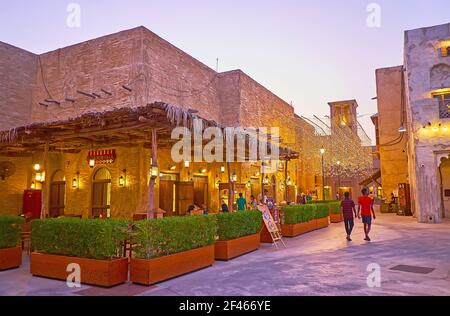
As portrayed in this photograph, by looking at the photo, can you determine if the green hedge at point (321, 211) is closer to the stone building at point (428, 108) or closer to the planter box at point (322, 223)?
the planter box at point (322, 223)

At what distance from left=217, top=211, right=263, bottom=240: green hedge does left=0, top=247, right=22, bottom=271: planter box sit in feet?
16.2

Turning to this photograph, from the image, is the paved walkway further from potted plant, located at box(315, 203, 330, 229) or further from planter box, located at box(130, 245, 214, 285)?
potted plant, located at box(315, 203, 330, 229)

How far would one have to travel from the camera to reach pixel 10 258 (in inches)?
327

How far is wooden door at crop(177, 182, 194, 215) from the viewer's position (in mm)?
17500

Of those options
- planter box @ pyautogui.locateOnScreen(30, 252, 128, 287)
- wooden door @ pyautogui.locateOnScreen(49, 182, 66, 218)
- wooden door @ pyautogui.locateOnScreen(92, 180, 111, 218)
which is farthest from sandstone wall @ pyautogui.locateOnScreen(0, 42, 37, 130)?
planter box @ pyautogui.locateOnScreen(30, 252, 128, 287)

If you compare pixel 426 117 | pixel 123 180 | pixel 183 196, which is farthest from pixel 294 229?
pixel 426 117

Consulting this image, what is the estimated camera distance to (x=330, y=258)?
940 cm

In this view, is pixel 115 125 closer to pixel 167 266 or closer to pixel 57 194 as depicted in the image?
pixel 167 266

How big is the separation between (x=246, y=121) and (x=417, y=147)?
1007 cm

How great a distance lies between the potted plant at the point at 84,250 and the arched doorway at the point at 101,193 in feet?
26.9

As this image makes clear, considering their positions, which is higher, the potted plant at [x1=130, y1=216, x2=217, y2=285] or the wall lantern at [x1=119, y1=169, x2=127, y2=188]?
the wall lantern at [x1=119, y1=169, x2=127, y2=188]

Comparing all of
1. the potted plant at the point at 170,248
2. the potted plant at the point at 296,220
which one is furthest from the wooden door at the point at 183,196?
the potted plant at the point at 170,248

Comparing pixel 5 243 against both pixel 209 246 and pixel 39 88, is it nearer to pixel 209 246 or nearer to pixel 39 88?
pixel 209 246
